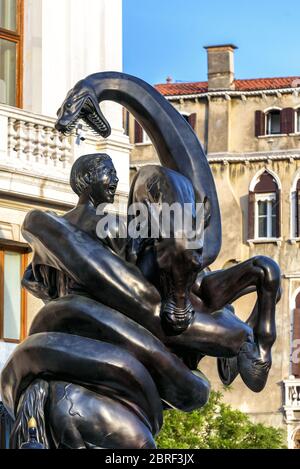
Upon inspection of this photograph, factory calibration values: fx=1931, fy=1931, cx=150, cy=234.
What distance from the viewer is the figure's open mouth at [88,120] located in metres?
8.09

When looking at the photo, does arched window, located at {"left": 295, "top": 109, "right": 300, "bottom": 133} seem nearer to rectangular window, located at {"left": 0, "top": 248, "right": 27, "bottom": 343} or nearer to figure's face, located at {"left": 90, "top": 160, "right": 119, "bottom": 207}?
rectangular window, located at {"left": 0, "top": 248, "right": 27, "bottom": 343}

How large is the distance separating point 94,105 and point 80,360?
1165 millimetres

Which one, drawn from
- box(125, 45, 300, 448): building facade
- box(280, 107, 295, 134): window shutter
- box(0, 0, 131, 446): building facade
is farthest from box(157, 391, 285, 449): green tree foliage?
box(280, 107, 295, 134): window shutter

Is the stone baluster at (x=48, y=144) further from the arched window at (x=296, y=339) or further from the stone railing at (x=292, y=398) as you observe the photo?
the stone railing at (x=292, y=398)

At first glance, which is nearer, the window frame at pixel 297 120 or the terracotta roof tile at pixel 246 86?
the terracotta roof tile at pixel 246 86

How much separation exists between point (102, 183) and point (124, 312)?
63 centimetres

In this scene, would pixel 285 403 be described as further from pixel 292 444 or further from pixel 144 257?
pixel 144 257

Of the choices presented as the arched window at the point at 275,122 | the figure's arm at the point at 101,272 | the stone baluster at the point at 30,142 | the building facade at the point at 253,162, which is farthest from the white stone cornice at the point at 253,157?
the figure's arm at the point at 101,272

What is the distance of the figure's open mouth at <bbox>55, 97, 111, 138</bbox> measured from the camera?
8094mm

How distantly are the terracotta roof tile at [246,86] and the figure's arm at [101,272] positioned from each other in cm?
4641

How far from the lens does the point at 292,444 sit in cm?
5281

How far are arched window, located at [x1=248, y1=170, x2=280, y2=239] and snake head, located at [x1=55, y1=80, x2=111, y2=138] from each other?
4606 cm
